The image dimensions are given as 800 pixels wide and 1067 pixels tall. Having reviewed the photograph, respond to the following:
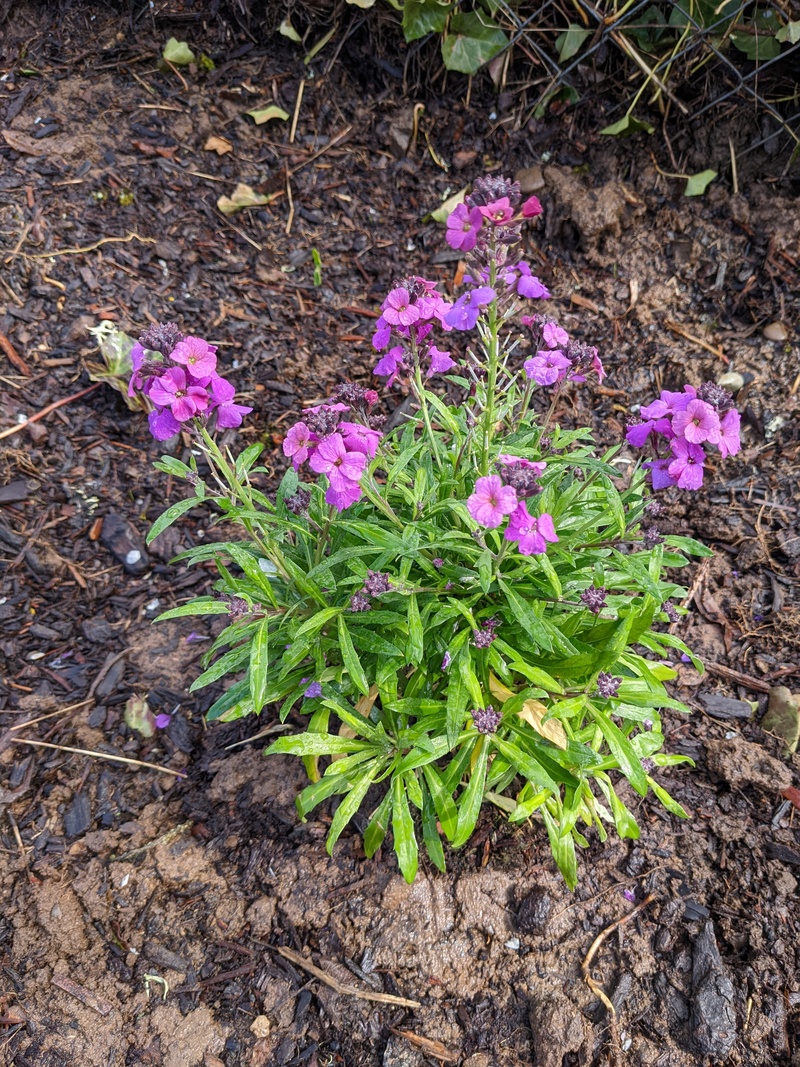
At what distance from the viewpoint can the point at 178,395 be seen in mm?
2109

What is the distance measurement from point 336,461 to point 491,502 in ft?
1.48

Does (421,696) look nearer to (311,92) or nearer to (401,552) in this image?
(401,552)

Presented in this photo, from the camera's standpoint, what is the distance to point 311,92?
16.1 ft

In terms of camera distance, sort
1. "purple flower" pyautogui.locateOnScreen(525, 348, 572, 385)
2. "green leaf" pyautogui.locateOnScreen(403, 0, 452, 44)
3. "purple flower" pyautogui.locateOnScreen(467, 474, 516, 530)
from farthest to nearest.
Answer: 1. "green leaf" pyautogui.locateOnScreen(403, 0, 452, 44)
2. "purple flower" pyautogui.locateOnScreen(525, 348, 572, 385)
3. "purple flower" pyautogui.locateOnScreen(467, 474, 516, 530)

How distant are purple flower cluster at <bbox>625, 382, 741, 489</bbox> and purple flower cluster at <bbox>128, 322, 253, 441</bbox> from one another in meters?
1.30

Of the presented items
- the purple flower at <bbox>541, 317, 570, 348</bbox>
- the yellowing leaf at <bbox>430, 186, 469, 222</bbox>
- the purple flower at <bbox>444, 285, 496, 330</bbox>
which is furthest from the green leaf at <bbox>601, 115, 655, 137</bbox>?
the purple flower at <bbox>444, 285, 496, 330</bbox>

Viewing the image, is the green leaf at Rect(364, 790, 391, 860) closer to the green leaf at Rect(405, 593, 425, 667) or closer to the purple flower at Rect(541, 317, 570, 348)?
the green leaf at Rect(405, 593, 425, 667)

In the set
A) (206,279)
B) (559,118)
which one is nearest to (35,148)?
(206,279)

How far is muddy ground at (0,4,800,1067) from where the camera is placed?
8.59 ft

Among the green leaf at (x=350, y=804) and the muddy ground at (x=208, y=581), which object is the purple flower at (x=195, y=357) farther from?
the muddy ground at (x=208, y=581)

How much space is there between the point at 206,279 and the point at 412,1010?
3.99 meters

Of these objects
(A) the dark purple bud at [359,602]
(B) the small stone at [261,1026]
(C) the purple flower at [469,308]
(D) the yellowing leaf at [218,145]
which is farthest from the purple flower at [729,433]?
(D) the yellowing leaf at [218,145]

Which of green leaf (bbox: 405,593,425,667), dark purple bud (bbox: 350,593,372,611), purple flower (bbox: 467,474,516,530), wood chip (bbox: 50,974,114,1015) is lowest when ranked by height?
wood chip (bbox: 50,974,114,1015)

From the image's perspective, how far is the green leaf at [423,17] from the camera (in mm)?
4358
